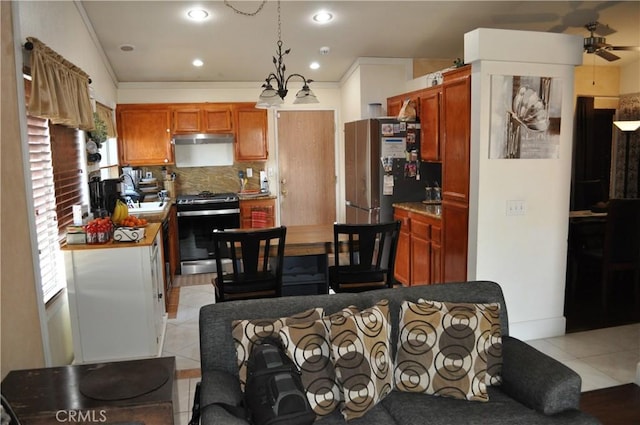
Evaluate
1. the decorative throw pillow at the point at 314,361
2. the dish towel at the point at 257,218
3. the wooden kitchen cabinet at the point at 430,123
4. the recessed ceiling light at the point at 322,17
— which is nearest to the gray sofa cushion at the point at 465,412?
the decorative throw pillow at the point at 314,361

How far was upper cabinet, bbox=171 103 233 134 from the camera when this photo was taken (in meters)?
6.10

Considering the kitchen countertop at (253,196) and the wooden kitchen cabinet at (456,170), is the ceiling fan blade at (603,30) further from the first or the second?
the kitchen countertop at (253,196)

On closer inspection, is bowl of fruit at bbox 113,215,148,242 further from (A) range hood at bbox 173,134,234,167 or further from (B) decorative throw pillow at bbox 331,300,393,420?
(A) range hood at bbox 173,134,234,167

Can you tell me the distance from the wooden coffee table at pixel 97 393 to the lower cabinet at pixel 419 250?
2.67 meters

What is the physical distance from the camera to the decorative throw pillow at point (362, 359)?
191 centimetres

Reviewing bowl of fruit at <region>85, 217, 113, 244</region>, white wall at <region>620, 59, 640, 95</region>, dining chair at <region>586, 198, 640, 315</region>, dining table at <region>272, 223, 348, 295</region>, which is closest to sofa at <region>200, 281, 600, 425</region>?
dining table at <region>272, 223, 348, 295</region>

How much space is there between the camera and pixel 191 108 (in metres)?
6.11

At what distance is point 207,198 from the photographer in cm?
592

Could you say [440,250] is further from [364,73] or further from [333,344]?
[364,73]

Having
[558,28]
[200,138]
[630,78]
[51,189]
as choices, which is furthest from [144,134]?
[630,78]

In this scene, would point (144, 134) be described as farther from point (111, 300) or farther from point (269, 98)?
point (111, 300)

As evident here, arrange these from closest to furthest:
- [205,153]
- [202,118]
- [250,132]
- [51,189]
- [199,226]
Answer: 1. [51,189]
2. [199,226]
3. [202,118]
4. [250,132]
5. [205,153]

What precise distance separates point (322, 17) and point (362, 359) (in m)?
3.52

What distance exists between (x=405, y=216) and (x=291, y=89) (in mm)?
2863
